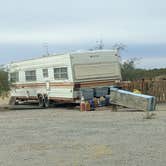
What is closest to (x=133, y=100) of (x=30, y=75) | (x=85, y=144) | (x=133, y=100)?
(x=133, y=100)

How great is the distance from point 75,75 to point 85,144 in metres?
14.4

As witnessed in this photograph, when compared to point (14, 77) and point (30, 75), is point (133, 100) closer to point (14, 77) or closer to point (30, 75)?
point (30, 75)

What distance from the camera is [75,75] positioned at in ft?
84.8

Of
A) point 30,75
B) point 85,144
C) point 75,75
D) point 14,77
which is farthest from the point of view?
point 14,77

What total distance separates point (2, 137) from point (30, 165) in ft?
14.8

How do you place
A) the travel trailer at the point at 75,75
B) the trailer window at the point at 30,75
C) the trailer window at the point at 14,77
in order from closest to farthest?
the travel trailer at the point at 75,75 → the trailer window at the point at 30,75 → the trailer window at the point at 14,77

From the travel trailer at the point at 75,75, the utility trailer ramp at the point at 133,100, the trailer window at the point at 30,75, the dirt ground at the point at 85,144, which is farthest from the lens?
the trailer window at the point at 30,75

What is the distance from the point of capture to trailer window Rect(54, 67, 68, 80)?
86.3 ft

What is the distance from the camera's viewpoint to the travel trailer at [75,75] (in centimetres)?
2594

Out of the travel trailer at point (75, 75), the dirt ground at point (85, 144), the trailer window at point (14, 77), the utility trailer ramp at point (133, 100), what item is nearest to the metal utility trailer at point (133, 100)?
the utility trailer ramp at point (133, 100)

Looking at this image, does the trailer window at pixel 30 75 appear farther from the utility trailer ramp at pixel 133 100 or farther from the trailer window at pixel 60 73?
the utility trailer ramp at pixel 133 100

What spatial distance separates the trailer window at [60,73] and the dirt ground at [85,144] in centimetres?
954

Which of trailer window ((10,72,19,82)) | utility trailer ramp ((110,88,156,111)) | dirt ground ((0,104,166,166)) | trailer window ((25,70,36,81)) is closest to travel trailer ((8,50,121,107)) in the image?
trailer window ((25,70,36,81))

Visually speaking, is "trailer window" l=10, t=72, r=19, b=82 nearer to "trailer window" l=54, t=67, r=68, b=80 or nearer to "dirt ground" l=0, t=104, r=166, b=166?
"trailer window" l=54, t=67, r=68, b=80
